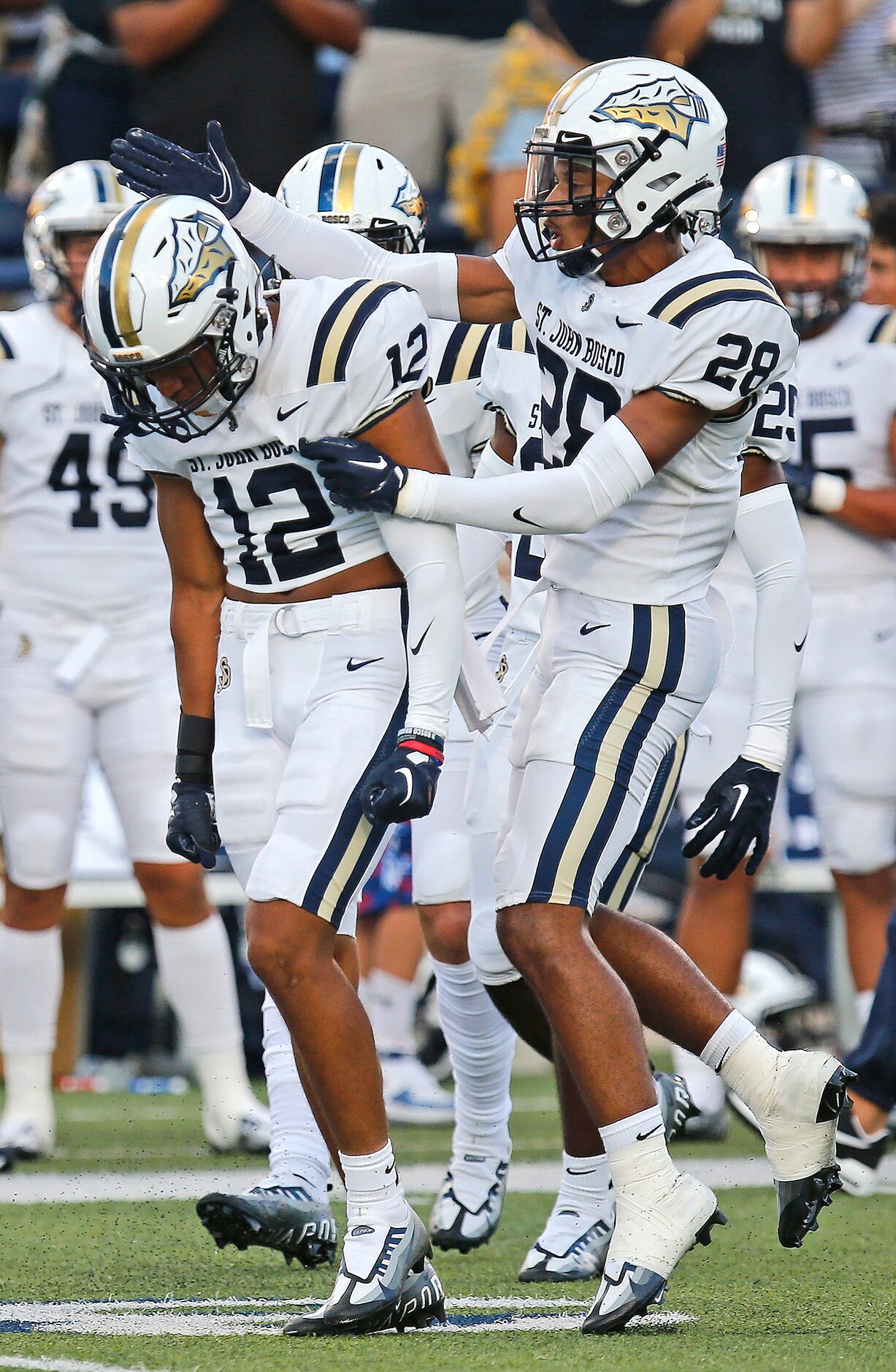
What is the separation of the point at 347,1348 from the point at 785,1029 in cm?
390

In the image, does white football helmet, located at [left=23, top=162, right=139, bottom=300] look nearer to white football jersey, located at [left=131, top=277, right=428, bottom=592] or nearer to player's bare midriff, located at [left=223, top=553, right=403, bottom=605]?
white football jersey, located at [left=131, top=277, right=428, bottom=592]

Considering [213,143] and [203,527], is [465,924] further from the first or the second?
[213,143]

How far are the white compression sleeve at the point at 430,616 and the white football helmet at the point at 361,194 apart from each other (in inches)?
50.8

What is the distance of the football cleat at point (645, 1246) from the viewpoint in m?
3.08

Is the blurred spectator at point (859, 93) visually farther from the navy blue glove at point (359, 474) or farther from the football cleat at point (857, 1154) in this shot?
the navy blue glove at point (359, 474)

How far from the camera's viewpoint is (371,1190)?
3150 millimetres

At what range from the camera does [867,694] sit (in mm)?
5457

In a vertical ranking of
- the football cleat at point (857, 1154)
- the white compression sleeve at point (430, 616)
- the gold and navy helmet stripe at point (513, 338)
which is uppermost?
the gold and navy helmet stripe at point (513, 338)

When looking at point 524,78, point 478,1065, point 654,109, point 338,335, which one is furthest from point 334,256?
point 524,78

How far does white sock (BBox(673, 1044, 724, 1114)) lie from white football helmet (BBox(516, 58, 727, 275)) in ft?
8.07

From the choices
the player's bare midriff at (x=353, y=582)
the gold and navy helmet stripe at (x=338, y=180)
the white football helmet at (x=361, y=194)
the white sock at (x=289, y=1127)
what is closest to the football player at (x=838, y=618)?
the white football helmet at (x=361, y=194)

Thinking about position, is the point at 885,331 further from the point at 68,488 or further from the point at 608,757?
the point at 608,757

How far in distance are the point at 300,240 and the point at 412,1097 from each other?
2.87 meters

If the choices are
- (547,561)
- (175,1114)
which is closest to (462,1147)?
(547,561)
